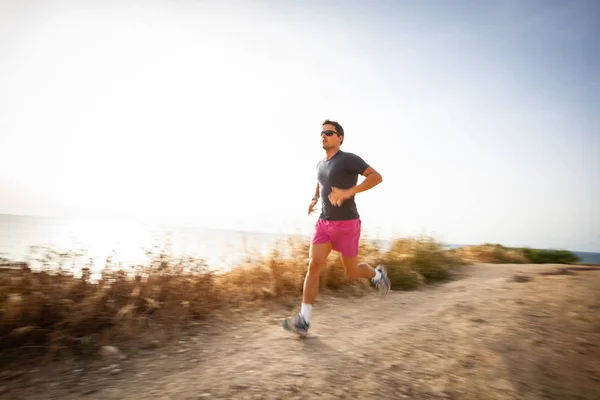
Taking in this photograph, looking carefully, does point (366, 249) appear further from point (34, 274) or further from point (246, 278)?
point (34, 274)

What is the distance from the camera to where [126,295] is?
144 inches

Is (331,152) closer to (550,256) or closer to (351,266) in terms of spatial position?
(351,266)

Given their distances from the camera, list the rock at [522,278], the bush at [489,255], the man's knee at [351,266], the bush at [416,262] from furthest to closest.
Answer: the bush at [489,255] → the bush at [416,262] → the rock at [522,278] → the man's knee at [351,266]

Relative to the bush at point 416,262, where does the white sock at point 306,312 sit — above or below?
below

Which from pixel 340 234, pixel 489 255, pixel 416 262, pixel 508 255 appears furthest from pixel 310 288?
pixel 508 255

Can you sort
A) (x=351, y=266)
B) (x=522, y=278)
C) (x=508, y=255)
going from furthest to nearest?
(x=508, y=255) < (x=522, y=278) < (x=351, y=266)

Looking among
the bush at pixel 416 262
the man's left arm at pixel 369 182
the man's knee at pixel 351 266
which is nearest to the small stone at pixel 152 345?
the man's knee at pixel 351 266

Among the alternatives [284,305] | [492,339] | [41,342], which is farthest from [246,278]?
[492,339]

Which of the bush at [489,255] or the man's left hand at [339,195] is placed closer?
the man's left hand at [339,195]

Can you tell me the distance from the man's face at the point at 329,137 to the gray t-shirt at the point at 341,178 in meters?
0.15

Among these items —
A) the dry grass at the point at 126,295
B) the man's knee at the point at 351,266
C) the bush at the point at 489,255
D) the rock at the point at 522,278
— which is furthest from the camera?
the bush at the point at 489,255

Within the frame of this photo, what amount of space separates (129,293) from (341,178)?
275cm

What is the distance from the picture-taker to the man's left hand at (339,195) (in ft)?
11.2

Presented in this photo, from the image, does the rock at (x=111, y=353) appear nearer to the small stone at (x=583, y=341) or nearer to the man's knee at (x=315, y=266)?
the man's knee at (x=315, y=266)
